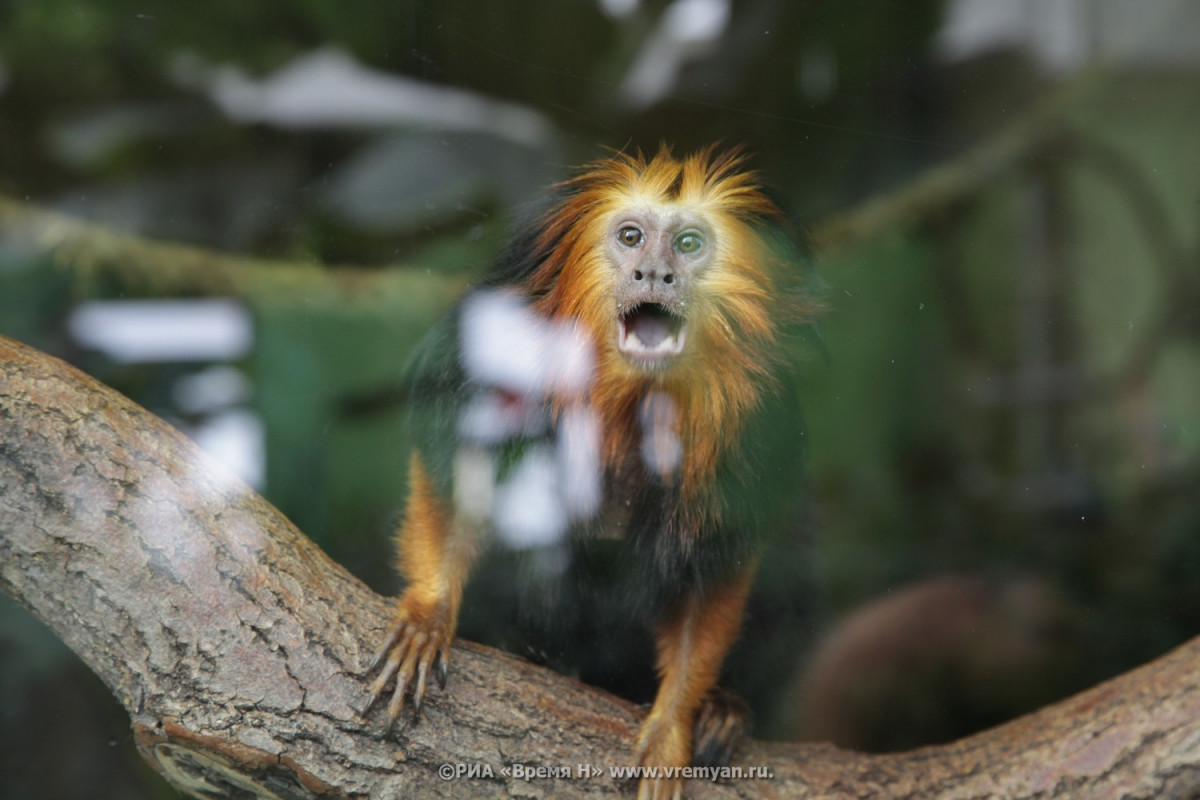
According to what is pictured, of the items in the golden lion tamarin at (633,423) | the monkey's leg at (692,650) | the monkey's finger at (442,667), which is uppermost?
A: the golden lion tamarin at (633,423)

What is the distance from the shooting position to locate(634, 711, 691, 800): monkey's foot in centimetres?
169

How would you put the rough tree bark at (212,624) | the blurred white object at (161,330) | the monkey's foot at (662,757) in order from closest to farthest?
the rough tree bark at (212,624)
the monkey's foot at (662,757)
the blurred white object at (161,330)

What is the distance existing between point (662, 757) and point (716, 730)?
0.18 meters

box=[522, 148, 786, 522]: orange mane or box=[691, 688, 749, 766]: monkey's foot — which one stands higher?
box=[522, 148, 786, 522]: orange mane

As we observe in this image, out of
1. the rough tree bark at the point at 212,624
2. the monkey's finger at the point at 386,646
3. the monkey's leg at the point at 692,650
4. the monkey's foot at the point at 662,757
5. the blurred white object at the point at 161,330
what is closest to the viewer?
the rough tree bark at the point at 212,624

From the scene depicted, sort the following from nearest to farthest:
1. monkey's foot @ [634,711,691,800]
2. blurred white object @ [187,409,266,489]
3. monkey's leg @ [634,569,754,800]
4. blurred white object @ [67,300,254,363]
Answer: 1. monkey's foot @ [634,711,691,800]
2. monkey's leg @ [634,569,754,800]
3. blurred white object @ [187,409,266,489]
4. blurred white object @ [67,300,254,363]

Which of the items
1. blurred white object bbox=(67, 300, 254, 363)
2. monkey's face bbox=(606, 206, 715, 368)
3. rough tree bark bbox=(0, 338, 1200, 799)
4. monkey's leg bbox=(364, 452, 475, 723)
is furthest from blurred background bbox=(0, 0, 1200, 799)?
rough tree bark bbox=(0, 338, 1200, 799)

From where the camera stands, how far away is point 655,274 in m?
1.61

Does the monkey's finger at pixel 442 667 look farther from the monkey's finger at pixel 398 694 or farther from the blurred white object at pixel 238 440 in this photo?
the blurred white object at pixel 238 440

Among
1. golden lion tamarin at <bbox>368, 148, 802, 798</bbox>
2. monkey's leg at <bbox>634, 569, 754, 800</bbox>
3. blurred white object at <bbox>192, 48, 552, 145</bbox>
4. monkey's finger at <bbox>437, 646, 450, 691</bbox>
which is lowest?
monkey's finger at <bbox>437, 646, 450, 691</bbox>

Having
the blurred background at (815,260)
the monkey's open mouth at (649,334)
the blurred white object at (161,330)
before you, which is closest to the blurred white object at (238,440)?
the blurred background at (815,260)

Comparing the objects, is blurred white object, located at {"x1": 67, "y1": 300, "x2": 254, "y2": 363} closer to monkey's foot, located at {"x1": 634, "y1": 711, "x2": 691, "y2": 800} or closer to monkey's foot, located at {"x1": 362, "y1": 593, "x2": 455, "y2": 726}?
monkey's foot, located at {"x1": 362, "y1": 593, "x2": 455, "y2": 726}

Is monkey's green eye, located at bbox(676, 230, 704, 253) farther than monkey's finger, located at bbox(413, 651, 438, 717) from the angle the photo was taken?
Yes

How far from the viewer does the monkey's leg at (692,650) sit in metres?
1.80
